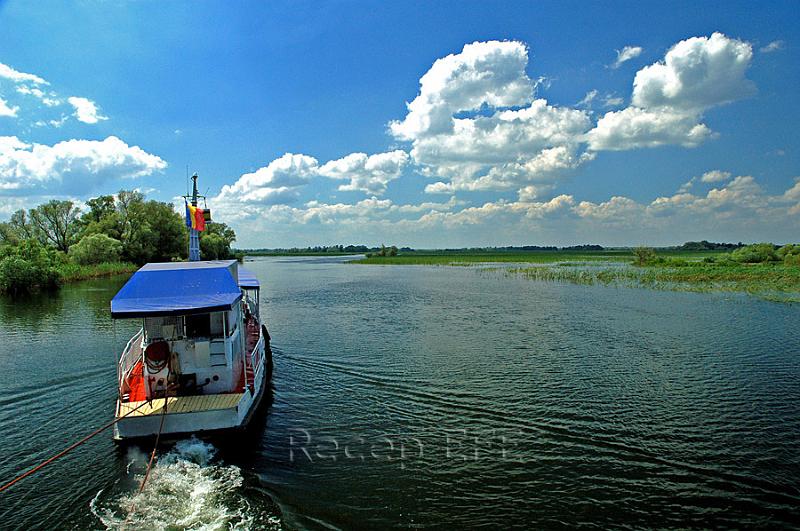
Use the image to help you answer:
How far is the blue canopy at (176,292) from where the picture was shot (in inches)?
447

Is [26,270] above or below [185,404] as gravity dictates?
above

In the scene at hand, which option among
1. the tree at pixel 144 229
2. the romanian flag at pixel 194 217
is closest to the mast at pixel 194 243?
the romanian flag at pixel 194 217

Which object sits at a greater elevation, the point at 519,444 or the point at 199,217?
the point at 199,217

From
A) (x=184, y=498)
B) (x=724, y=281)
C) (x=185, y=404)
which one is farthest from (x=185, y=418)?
(x=724, y=281)

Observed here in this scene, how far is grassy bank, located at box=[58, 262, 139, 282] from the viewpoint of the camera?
5853cm

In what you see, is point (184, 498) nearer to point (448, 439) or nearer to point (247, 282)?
point (448, 439)

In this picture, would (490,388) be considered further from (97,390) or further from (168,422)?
(97,390)

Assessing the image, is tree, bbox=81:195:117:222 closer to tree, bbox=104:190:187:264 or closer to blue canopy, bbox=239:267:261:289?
tree, bbox=104:190:187:264

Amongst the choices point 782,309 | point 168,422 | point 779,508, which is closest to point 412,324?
point 168,422

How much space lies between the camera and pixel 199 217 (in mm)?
18031

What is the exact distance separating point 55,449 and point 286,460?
639 centimetres

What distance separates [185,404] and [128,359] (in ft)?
12.6

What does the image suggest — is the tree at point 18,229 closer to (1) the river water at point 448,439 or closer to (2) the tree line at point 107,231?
(2) the tree line at point 107,231

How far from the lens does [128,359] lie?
14117 mm
